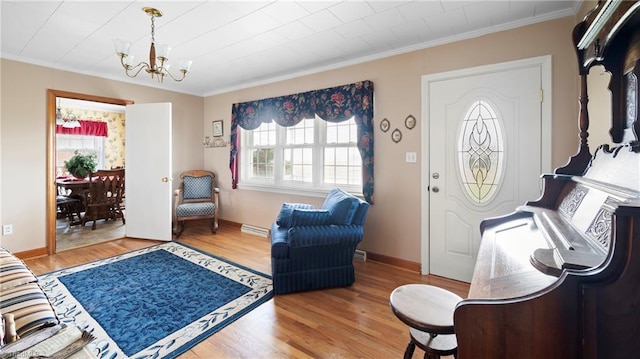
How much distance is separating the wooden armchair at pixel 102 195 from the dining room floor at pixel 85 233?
0.43ft

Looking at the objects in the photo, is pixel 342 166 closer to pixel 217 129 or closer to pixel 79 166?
pixel 217 129

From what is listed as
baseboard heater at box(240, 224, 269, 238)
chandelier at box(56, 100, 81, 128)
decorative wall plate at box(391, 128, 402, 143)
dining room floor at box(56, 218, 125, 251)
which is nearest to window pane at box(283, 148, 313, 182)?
baseboard heater at box(240, 224, 269, 238)

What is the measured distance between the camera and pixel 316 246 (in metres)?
2.44

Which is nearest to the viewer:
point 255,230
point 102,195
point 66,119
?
point 255,230

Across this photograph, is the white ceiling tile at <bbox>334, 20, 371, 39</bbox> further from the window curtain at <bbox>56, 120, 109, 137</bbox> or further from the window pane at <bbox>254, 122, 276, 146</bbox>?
the window curtain at <bbox>56, 120, 109, 137</bbox>

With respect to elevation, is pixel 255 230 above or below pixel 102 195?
below

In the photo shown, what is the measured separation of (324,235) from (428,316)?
1.44 m

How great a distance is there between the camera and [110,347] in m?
1.73

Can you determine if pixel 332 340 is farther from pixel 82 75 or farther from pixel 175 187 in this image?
pixel 82 75

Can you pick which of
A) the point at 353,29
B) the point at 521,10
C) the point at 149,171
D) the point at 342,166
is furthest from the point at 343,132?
the point at 149,171

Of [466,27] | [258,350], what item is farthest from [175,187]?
[466,27]

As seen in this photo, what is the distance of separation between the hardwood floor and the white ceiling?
237 cm

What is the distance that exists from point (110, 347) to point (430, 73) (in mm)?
3403

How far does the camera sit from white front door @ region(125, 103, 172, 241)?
4008mm
